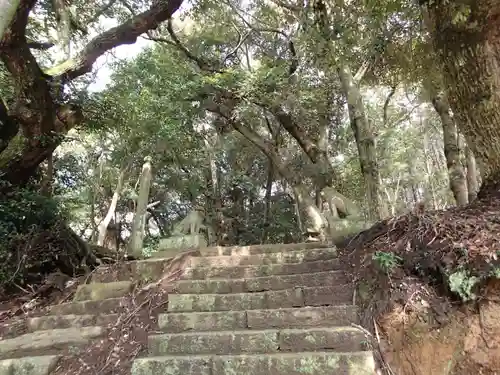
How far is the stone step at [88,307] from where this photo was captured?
14.8ft

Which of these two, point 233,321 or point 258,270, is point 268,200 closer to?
point 258,270

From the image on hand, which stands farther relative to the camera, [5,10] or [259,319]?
[259,319]

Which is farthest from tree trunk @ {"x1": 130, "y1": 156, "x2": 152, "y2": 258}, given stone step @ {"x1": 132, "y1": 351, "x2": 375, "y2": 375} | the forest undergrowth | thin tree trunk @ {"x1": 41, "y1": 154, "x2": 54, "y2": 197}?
the forest undergrowth

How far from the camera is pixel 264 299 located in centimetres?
400

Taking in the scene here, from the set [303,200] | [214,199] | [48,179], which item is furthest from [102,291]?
[214,199]

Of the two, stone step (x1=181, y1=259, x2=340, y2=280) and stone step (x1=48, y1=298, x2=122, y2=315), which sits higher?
stone step (x1=181, y1=259, x2=340, y2=280)

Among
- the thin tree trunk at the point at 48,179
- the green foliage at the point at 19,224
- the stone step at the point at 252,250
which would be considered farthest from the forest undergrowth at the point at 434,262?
the thin tree trunk at the point at 48,179

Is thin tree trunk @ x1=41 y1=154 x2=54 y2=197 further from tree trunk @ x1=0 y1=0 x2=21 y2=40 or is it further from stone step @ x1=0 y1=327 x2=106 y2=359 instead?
tree trunk @ x1=0 y1=0 x2=21 y2=40

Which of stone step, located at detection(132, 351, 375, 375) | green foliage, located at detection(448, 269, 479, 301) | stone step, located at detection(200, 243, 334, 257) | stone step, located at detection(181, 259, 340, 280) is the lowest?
stone step, located at detection(132, 351, 375, 375)

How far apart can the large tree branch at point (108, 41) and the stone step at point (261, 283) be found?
405 centimetres

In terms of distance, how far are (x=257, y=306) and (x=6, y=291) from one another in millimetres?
3906

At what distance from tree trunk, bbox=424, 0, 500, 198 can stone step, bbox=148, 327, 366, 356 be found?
2272 mm

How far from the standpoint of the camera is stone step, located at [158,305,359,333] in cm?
358

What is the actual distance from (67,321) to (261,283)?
2.18 metres
